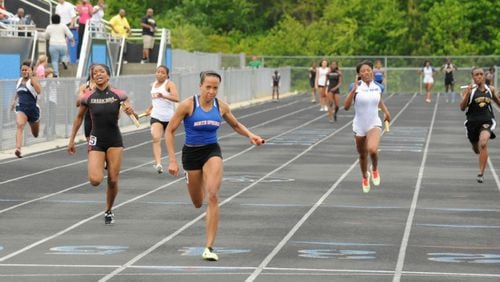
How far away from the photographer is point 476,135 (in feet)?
71.6

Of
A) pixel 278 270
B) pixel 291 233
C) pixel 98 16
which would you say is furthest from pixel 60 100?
pixel 278 270

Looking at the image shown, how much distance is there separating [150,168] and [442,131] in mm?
15091

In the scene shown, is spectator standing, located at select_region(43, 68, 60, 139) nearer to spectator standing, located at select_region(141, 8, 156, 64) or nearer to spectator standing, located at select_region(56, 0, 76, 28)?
spectator standing, located at select_region(56, 0, 76, 28)

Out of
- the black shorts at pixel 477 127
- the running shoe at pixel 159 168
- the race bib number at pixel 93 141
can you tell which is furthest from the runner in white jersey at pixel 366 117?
the race bib number at pixel 93 141

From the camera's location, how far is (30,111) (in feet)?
86.0

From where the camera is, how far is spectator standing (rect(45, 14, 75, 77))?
125ft

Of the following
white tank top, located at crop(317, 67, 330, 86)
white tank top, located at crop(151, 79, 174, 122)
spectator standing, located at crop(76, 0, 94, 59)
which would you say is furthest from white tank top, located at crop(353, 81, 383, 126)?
white tank top, located at crop(317, 67, 330, 86)

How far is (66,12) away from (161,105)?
797 inches

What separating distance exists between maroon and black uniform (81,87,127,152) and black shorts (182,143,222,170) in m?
2.79

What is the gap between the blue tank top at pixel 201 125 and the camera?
43.3ft

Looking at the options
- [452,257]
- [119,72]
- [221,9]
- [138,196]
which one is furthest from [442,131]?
[221,9]

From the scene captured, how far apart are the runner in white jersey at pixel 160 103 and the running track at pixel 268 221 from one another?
0.60 metres

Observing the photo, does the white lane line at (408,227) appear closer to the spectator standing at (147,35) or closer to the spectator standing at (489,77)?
the spectator standing at (489,77)

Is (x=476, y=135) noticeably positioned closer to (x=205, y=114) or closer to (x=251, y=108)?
(x=205, y=114)
